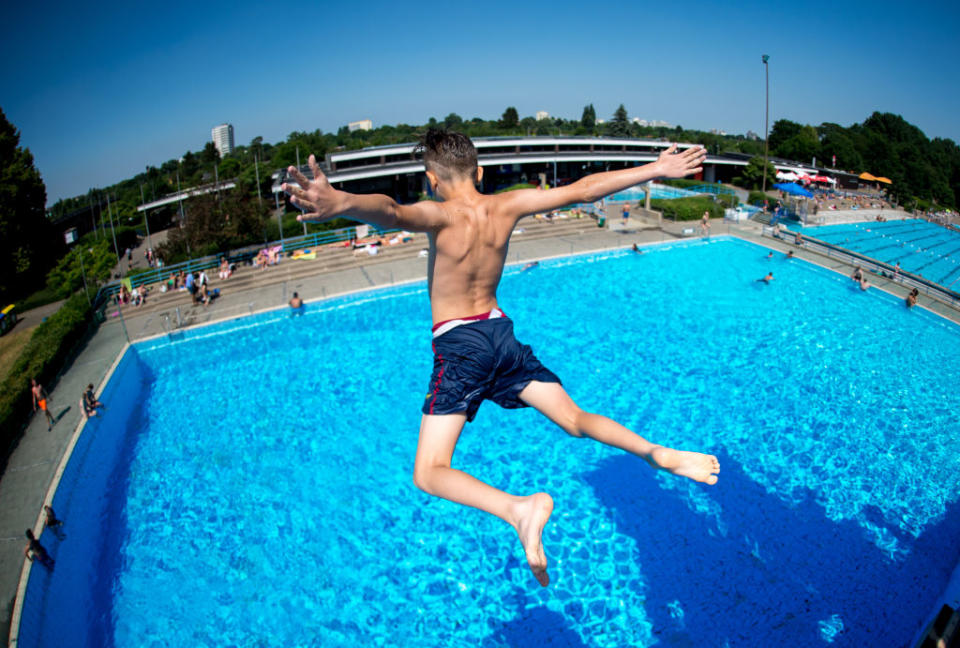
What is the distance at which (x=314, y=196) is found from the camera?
6.52 feet

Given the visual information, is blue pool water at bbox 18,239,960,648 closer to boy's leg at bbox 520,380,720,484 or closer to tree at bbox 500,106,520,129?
boy's leg at bbox 520,380,720,484

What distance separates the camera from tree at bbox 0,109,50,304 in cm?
2458

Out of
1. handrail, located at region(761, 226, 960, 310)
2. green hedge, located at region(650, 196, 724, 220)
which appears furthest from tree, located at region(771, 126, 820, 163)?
handrail, located at region(761, 226, 960, 310)

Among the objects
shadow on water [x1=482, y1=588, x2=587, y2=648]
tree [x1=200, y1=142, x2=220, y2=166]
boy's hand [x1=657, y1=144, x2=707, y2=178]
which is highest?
tree [x1=200, y1=142, x2=220, y2=166]

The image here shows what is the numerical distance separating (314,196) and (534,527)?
5.23ft

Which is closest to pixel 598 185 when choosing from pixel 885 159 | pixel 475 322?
pixel 475 322

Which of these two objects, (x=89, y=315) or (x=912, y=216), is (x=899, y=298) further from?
(x=89, y=315)

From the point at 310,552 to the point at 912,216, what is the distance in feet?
141

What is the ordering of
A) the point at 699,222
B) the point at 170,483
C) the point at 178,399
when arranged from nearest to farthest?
the point at 170,483 → the point at 178,399 → the point at 699,222

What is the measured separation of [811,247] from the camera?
907 inches

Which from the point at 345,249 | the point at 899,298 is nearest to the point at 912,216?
the point at 899,298

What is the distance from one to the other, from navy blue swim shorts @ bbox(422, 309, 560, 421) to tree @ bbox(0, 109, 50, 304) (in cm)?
3051

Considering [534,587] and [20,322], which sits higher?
[20,322]

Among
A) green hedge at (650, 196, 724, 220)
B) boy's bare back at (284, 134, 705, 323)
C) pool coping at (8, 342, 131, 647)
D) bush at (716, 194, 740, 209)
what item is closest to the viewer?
boy's bare back at (284, 134, 705, 323)
